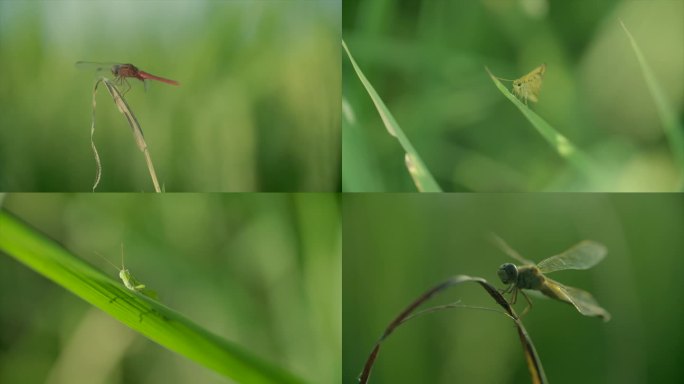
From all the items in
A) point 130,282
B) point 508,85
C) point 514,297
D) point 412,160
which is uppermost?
point 508,85

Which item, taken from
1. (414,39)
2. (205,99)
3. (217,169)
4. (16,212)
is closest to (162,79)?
(205,99)

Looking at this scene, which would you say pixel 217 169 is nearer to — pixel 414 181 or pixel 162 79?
pixel 162 79

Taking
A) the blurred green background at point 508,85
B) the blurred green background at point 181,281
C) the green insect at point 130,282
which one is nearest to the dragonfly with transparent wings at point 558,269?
the blurred green background at point 508,85

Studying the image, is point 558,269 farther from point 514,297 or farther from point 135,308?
point 135,308

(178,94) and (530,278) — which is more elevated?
(178,94)

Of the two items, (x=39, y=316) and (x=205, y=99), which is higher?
(x=205, y=99)

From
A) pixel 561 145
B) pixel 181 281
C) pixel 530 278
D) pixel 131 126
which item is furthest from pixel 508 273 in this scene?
pixel 131 126

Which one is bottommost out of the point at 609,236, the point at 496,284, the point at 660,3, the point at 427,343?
the point at 427,343
